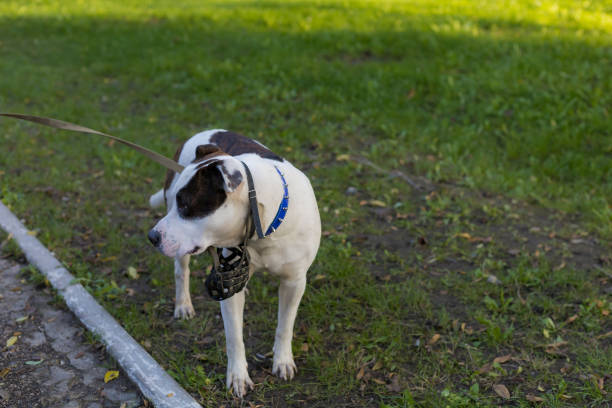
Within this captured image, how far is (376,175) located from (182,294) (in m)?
2.93

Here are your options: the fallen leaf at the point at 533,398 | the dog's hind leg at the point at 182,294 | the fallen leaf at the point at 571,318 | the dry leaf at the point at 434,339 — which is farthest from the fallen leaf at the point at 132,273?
the fallen leaf at the point at 571,318

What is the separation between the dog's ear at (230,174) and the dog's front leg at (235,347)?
95 centimetres

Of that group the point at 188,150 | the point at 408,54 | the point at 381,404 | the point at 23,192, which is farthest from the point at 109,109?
the point at 381,404

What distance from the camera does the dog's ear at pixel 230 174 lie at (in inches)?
104

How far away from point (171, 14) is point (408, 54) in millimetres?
5870

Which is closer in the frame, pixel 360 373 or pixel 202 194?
pixel 202 194

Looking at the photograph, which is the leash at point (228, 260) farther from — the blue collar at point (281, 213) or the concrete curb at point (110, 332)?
the concrete curb at point (110, 332)

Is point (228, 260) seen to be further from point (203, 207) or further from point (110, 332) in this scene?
point (110, 332)

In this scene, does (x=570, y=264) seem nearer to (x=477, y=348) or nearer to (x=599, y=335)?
(x=599, y=335)

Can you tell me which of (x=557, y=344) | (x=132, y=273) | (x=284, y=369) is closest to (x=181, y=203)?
(x=284, y=369)

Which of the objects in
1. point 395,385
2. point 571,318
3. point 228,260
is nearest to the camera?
point 228,260

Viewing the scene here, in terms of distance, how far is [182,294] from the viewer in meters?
4.29

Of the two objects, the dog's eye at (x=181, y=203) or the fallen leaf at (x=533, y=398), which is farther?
the fallen leaf at (x=533, y=398)

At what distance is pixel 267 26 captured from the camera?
11.0 meters
